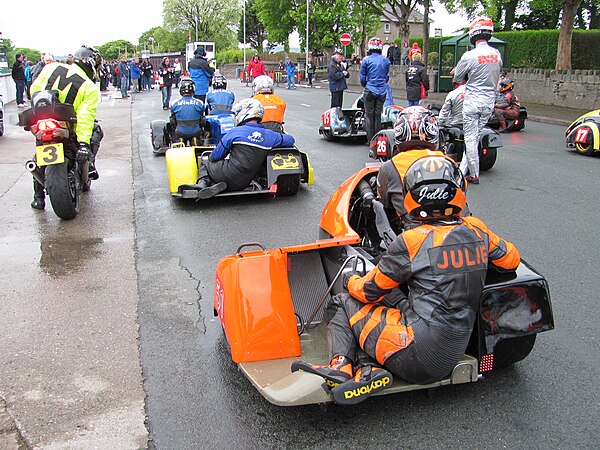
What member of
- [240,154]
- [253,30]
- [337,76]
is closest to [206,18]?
[253,30]

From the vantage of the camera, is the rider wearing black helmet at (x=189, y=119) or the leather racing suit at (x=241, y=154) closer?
the leather racing suit at (x=241, y=154)

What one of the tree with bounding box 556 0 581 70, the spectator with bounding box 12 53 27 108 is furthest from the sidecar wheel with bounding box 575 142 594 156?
the spectator with bounding box 12 53 27 108

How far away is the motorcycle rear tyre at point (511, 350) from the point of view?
130 inches

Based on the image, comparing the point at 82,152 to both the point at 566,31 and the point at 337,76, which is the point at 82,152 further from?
the point at 566,31

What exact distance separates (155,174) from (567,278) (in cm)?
666

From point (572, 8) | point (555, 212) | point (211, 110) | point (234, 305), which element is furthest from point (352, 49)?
point (234, 305)

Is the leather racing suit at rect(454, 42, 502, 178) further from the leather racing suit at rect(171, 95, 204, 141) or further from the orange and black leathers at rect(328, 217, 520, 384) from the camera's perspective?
the orange and black leathers at rect(328, 217, 520, 384)

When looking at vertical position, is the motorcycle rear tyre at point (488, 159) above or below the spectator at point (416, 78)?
below

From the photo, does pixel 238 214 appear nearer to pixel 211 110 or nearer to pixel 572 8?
pixel 211 110

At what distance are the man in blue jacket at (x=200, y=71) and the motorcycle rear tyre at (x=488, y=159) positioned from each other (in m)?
8.16

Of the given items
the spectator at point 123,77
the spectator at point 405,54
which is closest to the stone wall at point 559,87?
the spectator at point 405,54

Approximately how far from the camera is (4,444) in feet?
9.66

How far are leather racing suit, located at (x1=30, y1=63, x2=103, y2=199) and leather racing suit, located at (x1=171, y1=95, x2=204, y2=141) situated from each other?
3.11 meters

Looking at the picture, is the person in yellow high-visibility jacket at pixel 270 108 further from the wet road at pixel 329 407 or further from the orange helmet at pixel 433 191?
the orange helmet at pixel 433 191
